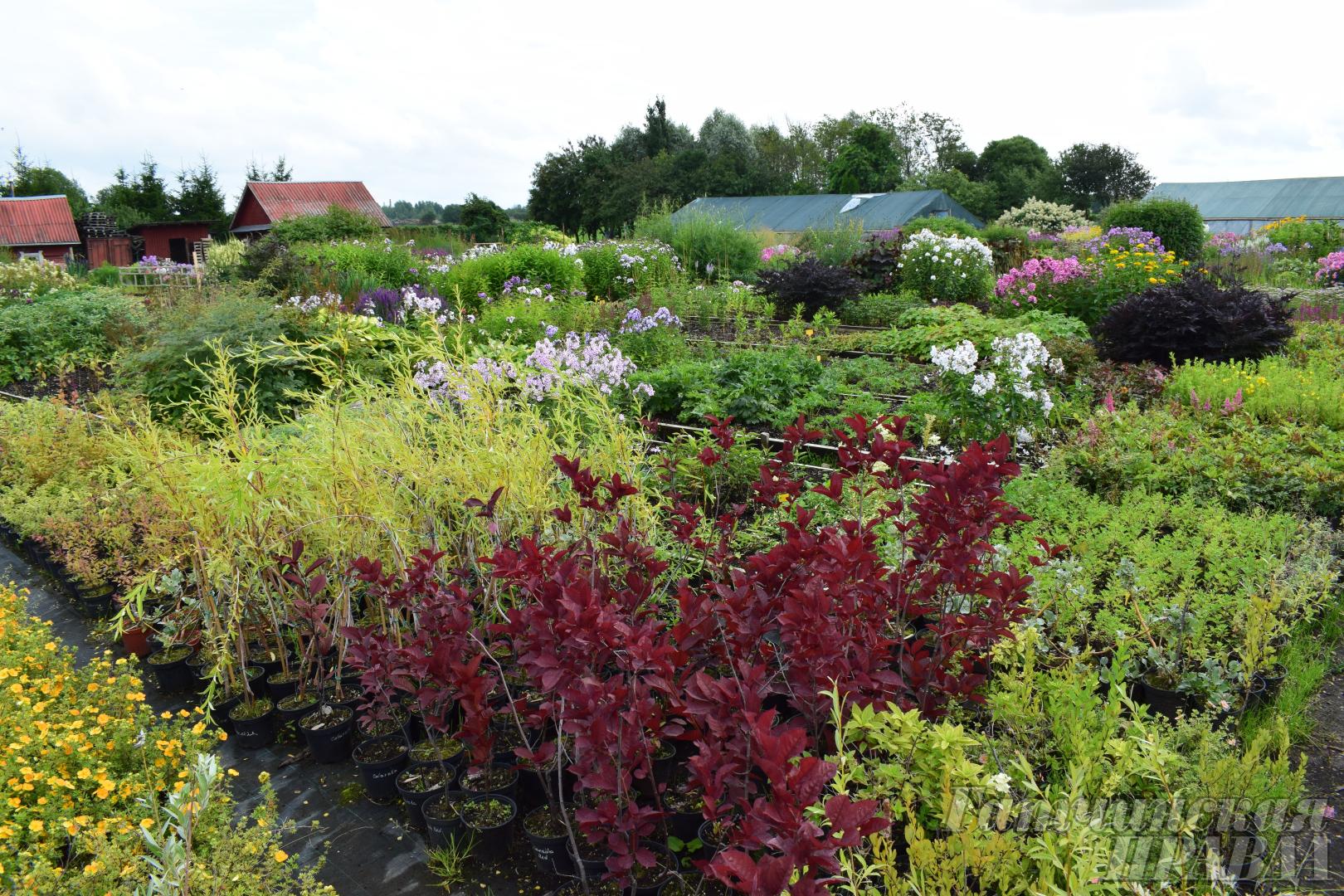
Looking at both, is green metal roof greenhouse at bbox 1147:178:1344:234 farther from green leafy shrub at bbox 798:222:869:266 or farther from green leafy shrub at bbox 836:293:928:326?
green leafy shrub at bbox 836:293:928:326

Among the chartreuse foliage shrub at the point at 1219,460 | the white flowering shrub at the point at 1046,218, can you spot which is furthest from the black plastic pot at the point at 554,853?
the white flowering shrub at the point at 1046,218

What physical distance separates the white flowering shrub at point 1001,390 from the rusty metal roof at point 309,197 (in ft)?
114

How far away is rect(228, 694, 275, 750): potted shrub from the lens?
3.25 metres

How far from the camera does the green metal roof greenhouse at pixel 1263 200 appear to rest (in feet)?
106

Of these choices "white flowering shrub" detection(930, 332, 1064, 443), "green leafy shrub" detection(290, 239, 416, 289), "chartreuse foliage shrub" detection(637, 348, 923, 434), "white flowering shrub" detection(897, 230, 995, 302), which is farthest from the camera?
"green leafy shrub" detection(290, 239, 416, 289)

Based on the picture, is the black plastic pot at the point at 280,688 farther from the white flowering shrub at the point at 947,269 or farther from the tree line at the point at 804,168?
the tree line at the point at 804,168

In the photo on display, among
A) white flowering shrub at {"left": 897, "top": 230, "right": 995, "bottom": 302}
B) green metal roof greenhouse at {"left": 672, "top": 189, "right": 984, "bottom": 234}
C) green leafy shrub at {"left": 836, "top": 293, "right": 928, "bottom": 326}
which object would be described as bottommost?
green leafy shrub at {"left": 836, "top": 293, "right": 928, "bottom": 326}

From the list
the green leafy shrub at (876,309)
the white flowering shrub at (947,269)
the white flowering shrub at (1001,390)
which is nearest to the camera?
the white flowering shrub at (1001,390)

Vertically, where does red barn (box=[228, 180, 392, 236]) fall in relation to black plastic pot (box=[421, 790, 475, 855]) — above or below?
above

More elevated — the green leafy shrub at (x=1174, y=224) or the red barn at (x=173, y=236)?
A: the red barn at (x=173, y=236)

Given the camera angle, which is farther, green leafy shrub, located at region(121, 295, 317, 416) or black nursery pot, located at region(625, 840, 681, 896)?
green leafy shrub, located at region(121, 295, 317, 416)

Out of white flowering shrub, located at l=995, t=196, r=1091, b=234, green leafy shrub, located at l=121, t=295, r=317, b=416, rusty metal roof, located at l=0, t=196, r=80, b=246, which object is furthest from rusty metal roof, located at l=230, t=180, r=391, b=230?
green leafy shrub, located at l=121, t=295, r=317, b=416

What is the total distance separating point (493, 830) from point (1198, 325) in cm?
833

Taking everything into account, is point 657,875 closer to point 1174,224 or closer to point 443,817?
point 443,817
